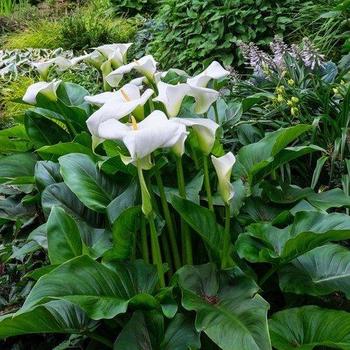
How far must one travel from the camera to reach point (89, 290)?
1566 millimetres

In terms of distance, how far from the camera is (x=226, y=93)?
3.31 metres

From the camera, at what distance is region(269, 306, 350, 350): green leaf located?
1514mm

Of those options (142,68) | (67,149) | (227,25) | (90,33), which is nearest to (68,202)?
(67,149)

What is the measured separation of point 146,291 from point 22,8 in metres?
8.07

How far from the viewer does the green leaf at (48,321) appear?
58.3 inches

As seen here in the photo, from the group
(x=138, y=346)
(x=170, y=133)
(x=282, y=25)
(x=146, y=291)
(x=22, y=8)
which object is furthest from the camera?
(x=22, y=8)

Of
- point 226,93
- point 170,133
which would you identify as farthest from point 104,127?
point 226,93

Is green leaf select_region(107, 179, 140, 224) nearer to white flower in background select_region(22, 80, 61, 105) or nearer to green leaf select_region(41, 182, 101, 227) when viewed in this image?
green leaf select_region(41, 182, 101, 227)

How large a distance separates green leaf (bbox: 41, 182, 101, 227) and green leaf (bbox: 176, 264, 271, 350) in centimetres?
53

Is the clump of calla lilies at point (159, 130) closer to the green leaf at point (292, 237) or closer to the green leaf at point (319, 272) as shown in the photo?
the green leaf at point (292, 237)

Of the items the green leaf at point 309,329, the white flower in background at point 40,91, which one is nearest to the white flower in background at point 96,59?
the white flower in background at point 40,91

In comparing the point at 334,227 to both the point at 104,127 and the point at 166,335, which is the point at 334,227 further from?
the point at 104,127

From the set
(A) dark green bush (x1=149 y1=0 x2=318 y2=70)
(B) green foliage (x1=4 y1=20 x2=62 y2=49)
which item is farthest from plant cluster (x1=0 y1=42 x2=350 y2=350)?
(B) green foliage (x1=4 y1=20 x2=62 y2=49)

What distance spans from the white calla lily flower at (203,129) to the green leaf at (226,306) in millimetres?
369
